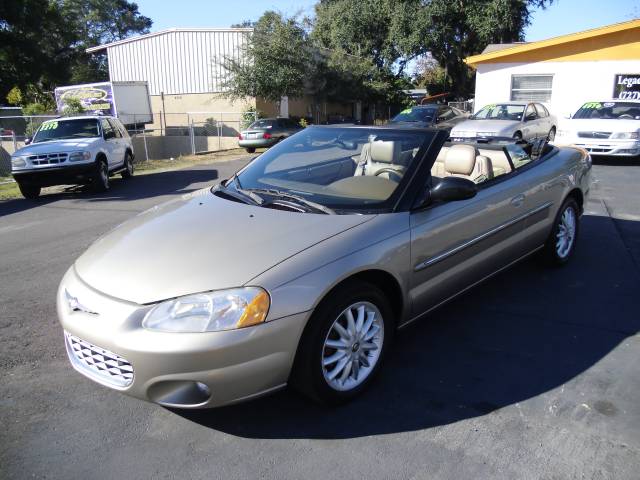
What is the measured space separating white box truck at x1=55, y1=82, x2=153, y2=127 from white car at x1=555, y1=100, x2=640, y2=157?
1995 centimetres

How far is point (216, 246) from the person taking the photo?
9.41 ft

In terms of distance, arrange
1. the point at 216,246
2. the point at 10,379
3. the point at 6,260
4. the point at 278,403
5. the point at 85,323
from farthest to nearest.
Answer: the point at 6,260
the point at 10,379
the point at 278,403
the point at 216,246
the point at 85,323

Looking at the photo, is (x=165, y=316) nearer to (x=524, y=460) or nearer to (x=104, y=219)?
(x=524, y=460)

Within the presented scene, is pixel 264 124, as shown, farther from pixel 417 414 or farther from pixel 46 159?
pixel 417 414

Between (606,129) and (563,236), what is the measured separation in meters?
9.77

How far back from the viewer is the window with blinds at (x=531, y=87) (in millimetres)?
21422

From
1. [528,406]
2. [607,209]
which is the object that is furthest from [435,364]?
[607,209]

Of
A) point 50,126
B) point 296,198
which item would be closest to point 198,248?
point 296,198

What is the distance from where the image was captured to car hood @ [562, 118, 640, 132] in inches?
512

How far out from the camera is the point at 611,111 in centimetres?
1399

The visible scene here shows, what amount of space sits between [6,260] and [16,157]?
562 cm

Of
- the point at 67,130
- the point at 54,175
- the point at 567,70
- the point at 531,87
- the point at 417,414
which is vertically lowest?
the point at 417,414

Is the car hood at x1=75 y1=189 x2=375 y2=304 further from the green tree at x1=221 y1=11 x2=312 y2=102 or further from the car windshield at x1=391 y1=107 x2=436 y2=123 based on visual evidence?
the green tree at x1=221 y1=11 x2=312 y2=102

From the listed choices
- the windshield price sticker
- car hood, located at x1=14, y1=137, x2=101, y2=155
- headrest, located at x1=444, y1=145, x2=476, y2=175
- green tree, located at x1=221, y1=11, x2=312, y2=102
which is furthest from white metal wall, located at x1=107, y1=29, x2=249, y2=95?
headrest, located at x1=444, y1=145, x2=476, y2=175
